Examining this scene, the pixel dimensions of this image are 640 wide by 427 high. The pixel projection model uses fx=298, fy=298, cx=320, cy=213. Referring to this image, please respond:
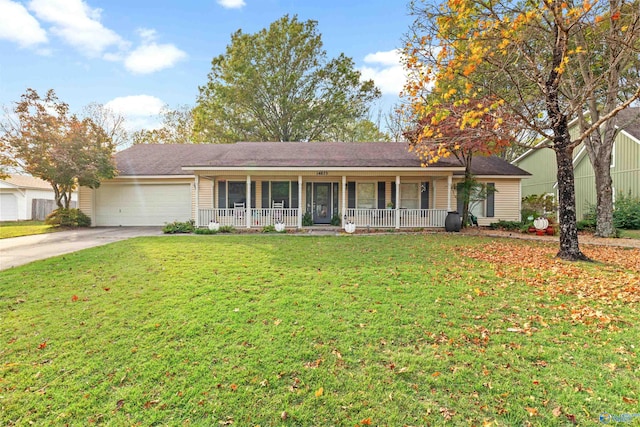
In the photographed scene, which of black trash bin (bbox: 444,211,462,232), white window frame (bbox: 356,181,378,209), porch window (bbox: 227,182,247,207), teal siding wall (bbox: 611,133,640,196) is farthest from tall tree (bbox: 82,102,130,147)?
teal siding wall (bbox: 611,133,640,196)

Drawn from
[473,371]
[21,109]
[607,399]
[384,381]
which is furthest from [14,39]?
[607,399]

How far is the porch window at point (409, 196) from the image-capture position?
46.2 feet

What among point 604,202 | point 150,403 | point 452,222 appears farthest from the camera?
point 452,222

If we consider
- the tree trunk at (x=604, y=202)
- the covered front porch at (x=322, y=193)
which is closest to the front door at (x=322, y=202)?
the covered front porch at (x=322, y=193)

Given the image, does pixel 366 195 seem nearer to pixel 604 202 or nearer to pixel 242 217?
pixel 242 217

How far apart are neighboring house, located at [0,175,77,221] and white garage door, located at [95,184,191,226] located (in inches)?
393

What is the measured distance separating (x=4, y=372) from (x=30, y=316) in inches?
53.3

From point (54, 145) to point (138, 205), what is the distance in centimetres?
415

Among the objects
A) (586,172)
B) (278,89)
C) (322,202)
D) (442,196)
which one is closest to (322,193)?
(322,202)

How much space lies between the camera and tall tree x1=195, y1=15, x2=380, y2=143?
23531 millimetres

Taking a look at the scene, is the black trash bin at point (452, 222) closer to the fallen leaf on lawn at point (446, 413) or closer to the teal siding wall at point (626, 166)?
the teal siding wall at point (626, 166)

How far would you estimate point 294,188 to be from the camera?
14039mm

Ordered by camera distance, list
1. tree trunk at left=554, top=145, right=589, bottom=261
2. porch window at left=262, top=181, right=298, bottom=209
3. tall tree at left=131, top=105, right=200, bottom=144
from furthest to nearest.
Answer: tall tree at left=131, top=105, right=200, bottom=144
porch window at left=262, top=181, right=298, bottom=209
tree trunk at left=554, top=145, right=589, bottom=261

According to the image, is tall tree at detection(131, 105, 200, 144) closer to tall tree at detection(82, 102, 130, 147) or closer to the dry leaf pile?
tall tree at detection(82, 102, 130, 147)
